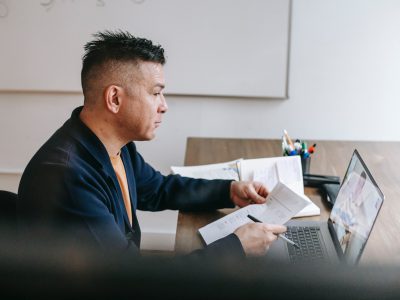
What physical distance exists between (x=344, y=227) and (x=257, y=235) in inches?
8.6

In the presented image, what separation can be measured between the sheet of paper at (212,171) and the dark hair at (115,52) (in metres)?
0.48

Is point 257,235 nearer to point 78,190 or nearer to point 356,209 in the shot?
point 356,209

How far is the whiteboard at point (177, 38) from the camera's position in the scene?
2070 mm

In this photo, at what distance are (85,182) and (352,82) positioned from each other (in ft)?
4.87

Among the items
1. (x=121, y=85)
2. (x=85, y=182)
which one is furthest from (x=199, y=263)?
(x=121, y=85)

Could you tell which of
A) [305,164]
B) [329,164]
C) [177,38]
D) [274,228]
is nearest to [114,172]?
[274,228]

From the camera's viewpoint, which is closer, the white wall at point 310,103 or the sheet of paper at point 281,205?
the sheet of paper at point 281,205

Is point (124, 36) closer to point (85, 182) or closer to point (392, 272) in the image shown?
point (85, 182)

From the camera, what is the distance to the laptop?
1.02 metres

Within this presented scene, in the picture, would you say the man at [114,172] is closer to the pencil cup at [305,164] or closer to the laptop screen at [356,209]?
the laptop screen at [356,209]

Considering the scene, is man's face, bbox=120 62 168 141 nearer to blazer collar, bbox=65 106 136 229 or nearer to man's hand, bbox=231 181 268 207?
blazer collar, bbox=65 106 136 229

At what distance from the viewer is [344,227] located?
3.78 feet

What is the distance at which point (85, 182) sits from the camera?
1.03m

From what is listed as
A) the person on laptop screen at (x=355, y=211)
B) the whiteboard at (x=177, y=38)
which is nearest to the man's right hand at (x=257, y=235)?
the person on laptop screen at (x=355, y=211)
